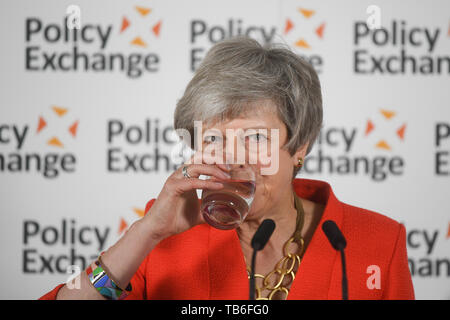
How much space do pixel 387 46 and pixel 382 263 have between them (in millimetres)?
1374

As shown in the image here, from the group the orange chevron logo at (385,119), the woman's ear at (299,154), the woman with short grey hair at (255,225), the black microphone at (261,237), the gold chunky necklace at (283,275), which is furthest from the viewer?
the orange chevron logo at (385,119)

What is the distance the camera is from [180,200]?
1.06 meters

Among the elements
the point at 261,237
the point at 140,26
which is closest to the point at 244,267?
the point at 261,237

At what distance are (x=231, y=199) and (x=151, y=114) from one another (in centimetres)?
141

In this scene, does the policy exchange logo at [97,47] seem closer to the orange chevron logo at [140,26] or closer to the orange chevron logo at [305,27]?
the orange chevron logo at [140,26]

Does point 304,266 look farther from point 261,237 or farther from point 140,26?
point 140,26

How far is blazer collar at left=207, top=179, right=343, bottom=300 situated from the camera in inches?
43.4

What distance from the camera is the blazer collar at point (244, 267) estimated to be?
1102 millimetres

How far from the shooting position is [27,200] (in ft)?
7.29

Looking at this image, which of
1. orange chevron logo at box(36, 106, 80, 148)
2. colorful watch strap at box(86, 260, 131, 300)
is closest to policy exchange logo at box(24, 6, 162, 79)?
orange chevron logo at box(36, 106, 80, 148)

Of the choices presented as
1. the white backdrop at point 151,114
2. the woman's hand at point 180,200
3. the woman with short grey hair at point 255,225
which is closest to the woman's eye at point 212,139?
the woman with short grey hair at point 255,225

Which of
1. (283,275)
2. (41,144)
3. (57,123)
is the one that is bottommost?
(283,275)
